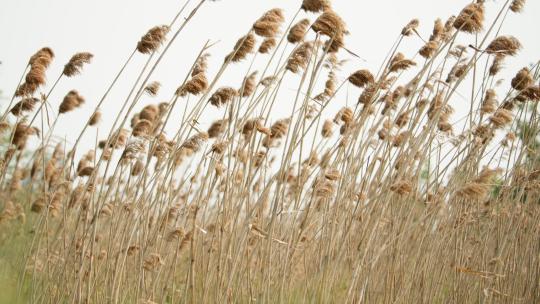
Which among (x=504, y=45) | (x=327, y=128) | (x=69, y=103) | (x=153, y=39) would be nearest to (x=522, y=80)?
(x=504, y=45)

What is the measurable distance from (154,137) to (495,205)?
181 centimetres

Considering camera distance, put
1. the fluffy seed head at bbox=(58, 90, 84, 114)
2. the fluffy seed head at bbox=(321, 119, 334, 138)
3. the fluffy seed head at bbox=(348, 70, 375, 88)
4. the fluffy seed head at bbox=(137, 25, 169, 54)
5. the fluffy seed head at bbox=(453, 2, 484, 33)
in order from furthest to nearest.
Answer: the fluffy seed head at bbox=(321, 119, 334, 138) → the fluffy seed head at bbox=(58, 90, 84, 114) → the fluffy seed head at bbox=(453, 2, 484, 33) → the fluffy seed head at bbox=(348, 70, 375, 88) → the fluffy seed head at bbox=(137, 25, 169, 54)

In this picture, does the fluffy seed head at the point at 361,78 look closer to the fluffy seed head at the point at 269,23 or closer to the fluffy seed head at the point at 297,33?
the fluffy seed head at the point at 297,33

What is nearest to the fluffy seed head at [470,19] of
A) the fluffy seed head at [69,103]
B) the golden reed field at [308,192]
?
the golden reed field at [308,192]

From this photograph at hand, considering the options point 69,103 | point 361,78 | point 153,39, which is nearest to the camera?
point 153,39

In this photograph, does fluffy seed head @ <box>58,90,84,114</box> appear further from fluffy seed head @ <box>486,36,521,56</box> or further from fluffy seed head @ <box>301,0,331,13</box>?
fluffy seed head @ <box>486,36,521,56</box>

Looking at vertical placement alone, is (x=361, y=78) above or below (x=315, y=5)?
below

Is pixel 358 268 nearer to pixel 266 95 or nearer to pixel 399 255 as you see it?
pixel 399 255

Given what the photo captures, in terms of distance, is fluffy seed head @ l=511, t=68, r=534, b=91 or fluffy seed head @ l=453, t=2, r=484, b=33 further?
fluffy seed head @ l=511, t=68, r=534, b=91

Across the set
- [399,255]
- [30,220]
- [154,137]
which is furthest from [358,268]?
[30,220]

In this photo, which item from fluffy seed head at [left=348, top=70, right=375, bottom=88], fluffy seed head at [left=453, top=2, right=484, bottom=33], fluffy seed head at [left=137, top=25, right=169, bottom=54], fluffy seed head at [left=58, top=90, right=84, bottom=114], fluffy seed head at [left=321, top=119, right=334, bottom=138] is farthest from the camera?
fluffy seed head at [left=321, top=119, right=334, bottom=138]

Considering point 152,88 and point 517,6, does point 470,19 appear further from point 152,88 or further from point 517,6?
point 152,88

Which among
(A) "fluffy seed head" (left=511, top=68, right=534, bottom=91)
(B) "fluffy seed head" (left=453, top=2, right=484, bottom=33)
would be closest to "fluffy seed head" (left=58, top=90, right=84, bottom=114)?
(B) "fluffy seed head" (left=453, top=2, right=484, bottom=33)

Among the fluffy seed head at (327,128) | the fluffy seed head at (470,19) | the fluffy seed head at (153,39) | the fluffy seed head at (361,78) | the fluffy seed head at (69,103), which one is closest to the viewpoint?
the fluffy seed head at (153,39)
